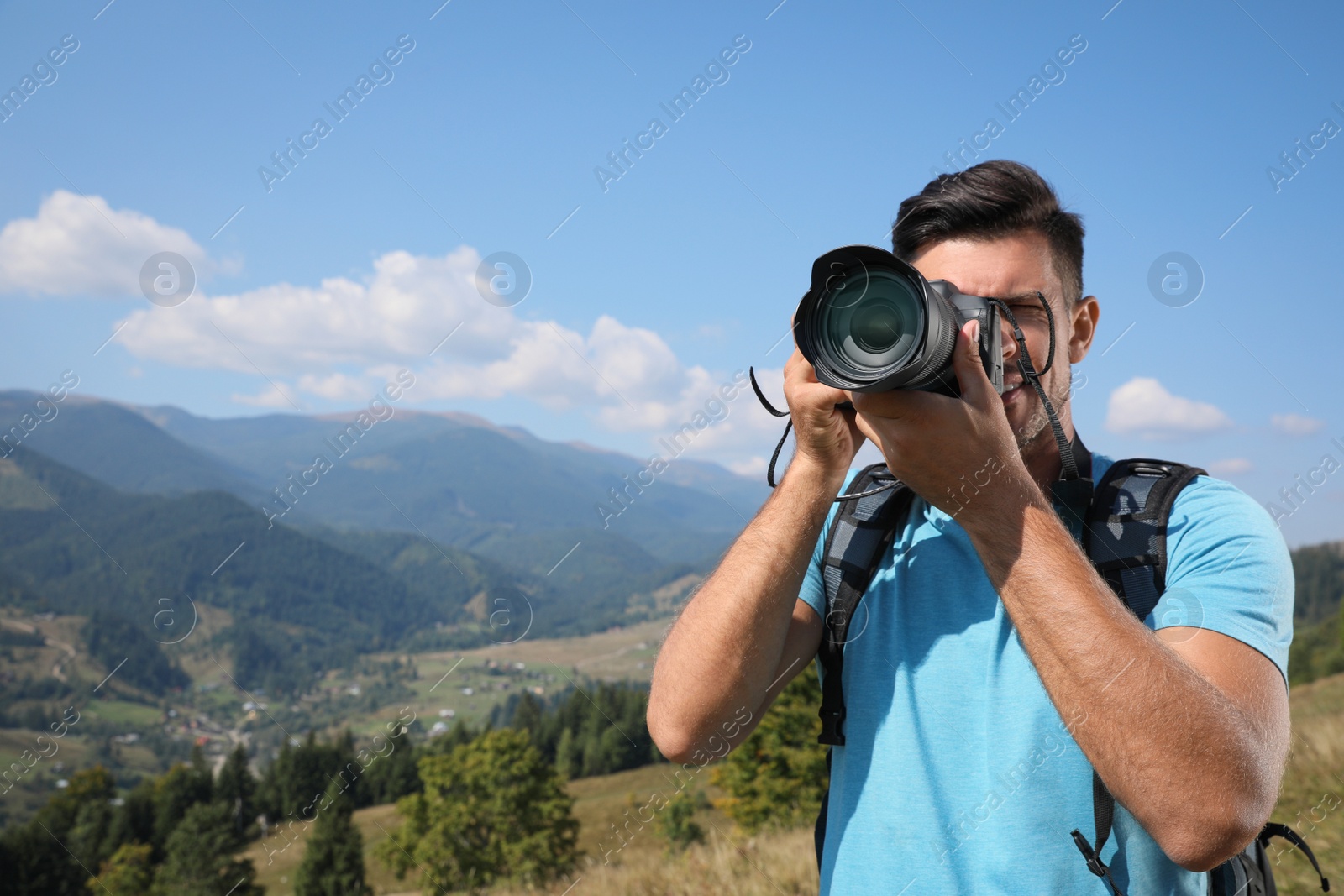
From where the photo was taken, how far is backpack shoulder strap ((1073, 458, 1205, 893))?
157cm

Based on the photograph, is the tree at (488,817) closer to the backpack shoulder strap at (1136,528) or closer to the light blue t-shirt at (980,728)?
the light blue t-shirt at (980,728)

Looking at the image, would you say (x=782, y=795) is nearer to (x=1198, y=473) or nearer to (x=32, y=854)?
(x=1198, y=473)

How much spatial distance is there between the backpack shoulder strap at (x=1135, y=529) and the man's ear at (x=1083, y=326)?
429 mm

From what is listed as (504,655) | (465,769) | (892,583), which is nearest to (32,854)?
(465,769)

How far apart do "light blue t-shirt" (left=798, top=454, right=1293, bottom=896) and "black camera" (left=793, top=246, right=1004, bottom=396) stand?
43 centimetres

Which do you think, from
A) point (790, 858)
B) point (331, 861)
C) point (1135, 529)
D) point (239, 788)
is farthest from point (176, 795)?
point (1135, 529)

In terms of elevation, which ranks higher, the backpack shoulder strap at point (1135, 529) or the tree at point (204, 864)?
the backpack shoulder strap at point (1135, 529)

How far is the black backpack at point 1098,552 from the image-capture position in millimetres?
1558

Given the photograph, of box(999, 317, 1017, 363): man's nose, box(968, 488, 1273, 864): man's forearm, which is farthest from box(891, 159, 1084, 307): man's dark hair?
box(968, 488, 1273, 864): man's forearm

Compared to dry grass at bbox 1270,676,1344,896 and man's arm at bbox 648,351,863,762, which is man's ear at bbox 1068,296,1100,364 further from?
dry grass at bbox 1270,676,1344,896

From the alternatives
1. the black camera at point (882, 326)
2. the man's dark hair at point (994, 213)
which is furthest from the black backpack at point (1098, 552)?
the man's dark hair at point (994, 213)

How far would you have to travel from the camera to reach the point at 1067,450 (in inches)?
69.2

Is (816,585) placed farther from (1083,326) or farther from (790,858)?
(790,858)

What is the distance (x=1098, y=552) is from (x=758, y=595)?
2.28 ft
